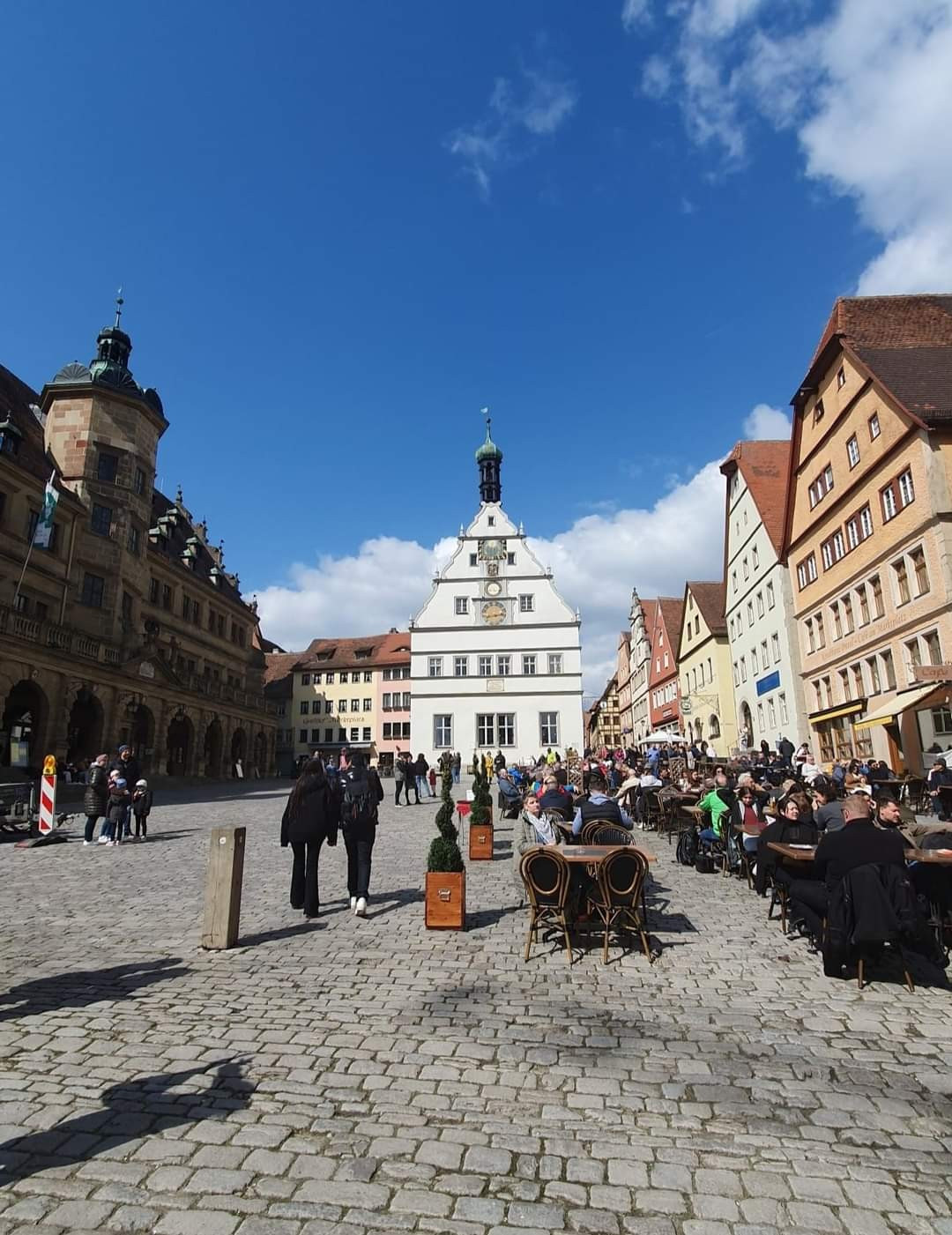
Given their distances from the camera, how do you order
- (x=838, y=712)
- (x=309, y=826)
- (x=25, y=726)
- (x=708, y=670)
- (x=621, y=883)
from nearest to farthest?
(x=621, y=883)
(x=309, y=826)
(x=838, y=712)
(x=25, y=726)
(x=708, y=670)

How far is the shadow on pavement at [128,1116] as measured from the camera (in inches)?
141

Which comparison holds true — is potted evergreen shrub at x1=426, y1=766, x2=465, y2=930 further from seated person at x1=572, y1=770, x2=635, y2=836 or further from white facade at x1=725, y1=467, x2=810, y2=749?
white facade at x1=725, y1=467, x2=810, y2=749

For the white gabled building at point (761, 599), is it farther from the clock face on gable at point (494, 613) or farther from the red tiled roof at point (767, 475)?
the clock face on gable at point (494, 613)

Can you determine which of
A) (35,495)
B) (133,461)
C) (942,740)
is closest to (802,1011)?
(942,740)

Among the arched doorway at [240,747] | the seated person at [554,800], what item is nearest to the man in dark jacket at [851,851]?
the seated person at [554,800]

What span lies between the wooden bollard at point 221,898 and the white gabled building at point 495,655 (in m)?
41.4

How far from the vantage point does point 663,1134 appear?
3.83 m

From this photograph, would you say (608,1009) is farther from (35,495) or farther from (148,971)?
(35,495)

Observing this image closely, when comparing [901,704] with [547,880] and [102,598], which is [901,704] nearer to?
[547,880]

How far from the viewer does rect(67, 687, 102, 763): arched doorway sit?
32156mm

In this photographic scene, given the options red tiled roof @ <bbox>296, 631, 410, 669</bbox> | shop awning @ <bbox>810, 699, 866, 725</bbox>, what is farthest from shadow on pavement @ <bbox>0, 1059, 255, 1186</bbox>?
red tiled roof @ <bbox>296, 631, 410, 669</bbox>

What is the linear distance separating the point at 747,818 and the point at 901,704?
10921mm

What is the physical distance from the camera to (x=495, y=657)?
Result: 163ft

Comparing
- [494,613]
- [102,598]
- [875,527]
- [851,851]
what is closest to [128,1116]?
[851,851]
